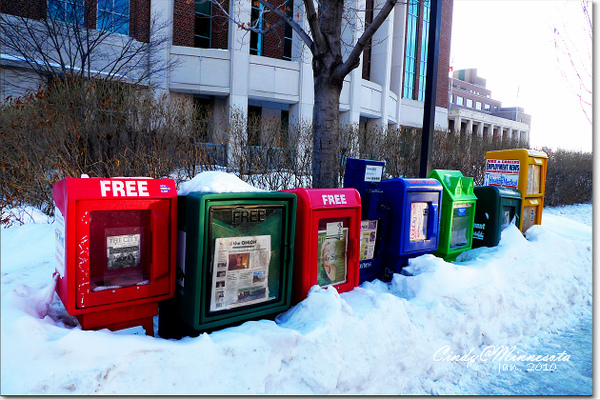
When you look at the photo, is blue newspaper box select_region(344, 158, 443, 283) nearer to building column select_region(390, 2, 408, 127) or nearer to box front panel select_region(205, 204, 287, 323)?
box front panel select_region(205, 204, 287, 323)

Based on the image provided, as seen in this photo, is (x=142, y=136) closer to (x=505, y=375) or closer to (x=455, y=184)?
(x=455, y=184)

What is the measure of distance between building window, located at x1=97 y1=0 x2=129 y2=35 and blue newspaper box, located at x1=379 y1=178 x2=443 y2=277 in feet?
42.1

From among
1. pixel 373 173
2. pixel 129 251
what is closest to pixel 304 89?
pixel 373 173

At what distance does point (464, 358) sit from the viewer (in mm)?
3635

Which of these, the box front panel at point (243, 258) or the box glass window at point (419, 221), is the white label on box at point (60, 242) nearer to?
the box front panel at point (243, 258)

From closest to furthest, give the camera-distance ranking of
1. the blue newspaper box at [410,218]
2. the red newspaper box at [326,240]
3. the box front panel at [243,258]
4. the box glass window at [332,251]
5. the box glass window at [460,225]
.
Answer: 1. the box front panel at [243,258]
2. the red newspaper box at [326,240]
3. the box glass window at [332,251]
4. the blue newspaper box at [410,218]
5. the box glass window at [460,225]

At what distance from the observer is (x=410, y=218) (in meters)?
4.45

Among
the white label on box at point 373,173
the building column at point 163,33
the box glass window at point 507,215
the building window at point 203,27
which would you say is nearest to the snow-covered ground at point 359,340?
the box glass window at point 507,215

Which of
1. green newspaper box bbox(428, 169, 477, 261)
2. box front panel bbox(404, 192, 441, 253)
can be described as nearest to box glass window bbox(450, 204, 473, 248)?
green newspaper box bbox(428, 169, 477, 261)

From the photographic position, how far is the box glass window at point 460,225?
5094 millimetres

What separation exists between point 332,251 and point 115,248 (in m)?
1.83

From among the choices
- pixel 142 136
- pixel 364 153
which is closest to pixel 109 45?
pixel 142 136

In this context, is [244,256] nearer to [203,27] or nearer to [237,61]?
[237,61]

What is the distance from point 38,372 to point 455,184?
15.0ft
